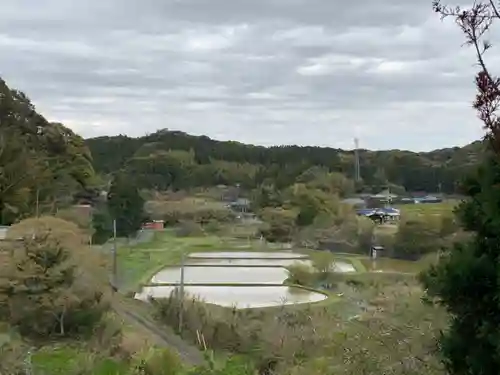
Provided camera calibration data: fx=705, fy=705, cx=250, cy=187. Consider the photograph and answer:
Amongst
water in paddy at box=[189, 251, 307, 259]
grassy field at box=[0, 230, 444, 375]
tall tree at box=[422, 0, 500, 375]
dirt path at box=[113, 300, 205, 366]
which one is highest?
tall tree at box=[422, 0, 500, 375]

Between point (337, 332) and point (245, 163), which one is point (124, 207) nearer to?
point (337, 332)

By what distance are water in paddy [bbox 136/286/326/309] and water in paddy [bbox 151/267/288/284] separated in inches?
36.2

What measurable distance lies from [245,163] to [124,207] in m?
24.2

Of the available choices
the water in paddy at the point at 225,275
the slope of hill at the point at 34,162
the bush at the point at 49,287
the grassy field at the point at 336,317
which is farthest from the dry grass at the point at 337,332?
the slope of hill at the point at 34,162

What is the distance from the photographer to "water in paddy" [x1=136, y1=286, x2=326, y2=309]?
1458 cm

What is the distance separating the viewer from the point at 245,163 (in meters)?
50.3

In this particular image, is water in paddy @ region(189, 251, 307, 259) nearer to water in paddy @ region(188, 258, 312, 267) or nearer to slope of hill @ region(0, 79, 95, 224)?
water in paddy @ region(188, 258, 312, 267)

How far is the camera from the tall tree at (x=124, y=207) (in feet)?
87.2

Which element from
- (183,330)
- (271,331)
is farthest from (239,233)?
(271,331)

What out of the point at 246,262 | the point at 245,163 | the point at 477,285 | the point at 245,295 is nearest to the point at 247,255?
the point at 246,262

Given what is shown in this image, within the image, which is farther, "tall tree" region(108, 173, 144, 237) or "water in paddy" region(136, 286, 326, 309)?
A: "tall tree" region(108, 173, 144, 237)

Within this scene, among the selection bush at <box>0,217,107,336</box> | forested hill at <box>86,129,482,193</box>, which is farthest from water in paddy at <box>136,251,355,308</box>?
forested hill at <box>86,129,482,193</box>

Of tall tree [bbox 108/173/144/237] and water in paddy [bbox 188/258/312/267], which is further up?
tall tree [bbox 108/173/144/237]

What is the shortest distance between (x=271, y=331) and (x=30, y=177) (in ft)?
52.3
